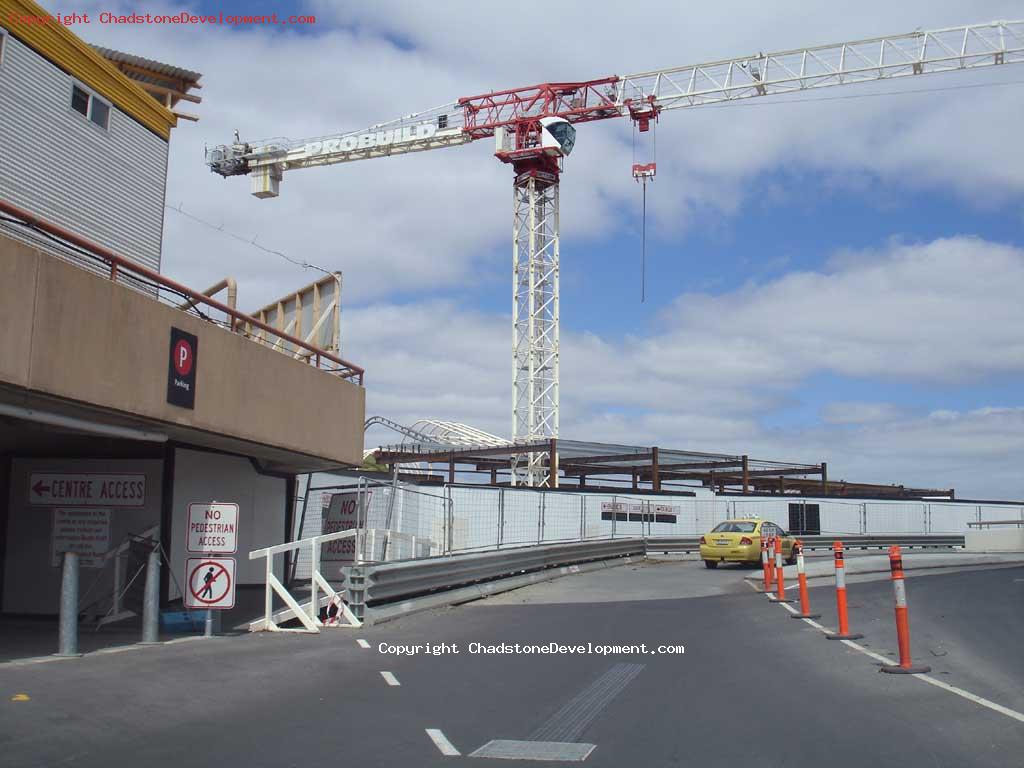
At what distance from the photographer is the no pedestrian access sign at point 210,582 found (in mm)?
12938

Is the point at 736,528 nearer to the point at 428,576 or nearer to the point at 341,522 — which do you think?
the point at 341,522

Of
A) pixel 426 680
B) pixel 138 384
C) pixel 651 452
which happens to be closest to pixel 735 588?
pixel 426 680

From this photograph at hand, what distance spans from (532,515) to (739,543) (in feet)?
18.3

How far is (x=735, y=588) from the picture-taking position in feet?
68.3

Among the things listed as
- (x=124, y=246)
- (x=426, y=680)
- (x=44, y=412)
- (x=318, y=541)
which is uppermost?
(x=124, y=246)

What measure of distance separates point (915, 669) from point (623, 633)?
14.5ft

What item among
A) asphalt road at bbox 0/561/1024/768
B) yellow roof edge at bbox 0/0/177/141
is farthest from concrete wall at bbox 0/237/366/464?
yellow roof edge at bbox 0/0/177/141

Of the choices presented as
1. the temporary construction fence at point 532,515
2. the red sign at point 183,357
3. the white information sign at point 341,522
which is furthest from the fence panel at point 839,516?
the red sign at point 183,357

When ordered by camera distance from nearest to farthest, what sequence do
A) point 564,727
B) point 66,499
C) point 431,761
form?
point 431,761, point 564,727, point 66,499

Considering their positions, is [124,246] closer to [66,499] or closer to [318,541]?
[66,499]

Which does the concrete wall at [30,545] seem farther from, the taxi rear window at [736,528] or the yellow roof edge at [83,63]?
the taxi rear window at [736,528]

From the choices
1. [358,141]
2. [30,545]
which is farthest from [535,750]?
[358,141]

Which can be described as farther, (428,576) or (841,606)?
(428,576)

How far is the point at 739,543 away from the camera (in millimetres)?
26484
